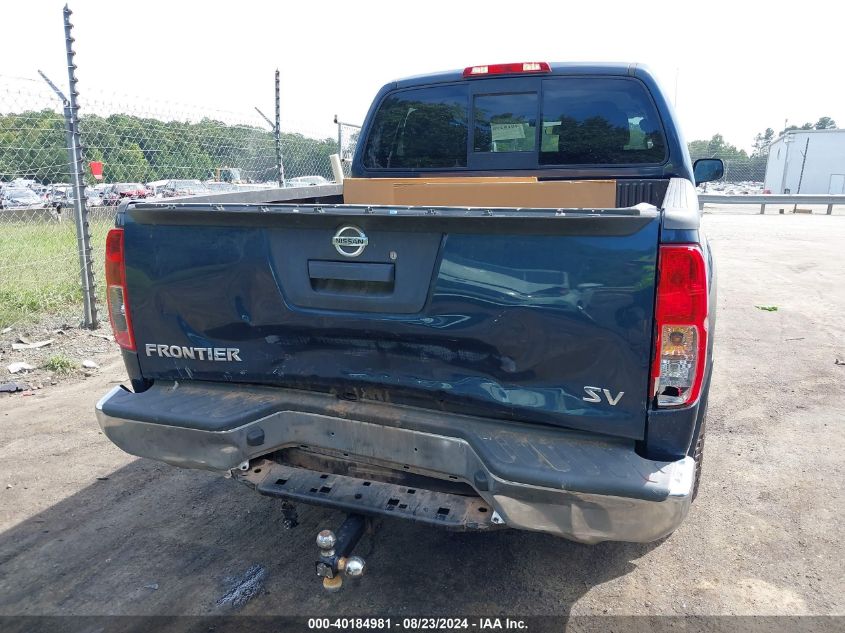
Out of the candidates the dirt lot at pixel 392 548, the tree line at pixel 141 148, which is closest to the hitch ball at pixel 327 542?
the dirt lot at pixel 392 548

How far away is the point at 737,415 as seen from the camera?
468 centimetres

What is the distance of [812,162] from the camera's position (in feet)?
168

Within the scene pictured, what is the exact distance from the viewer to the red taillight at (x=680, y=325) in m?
2.00

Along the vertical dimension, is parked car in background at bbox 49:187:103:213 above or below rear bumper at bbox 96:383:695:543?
above

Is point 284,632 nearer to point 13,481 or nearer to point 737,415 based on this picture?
point 13,481

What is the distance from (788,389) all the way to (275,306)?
15.0ft

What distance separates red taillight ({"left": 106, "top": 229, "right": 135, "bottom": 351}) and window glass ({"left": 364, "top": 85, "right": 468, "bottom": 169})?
246 cm

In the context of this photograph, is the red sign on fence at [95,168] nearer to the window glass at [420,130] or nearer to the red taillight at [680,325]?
the window glass at [420,130]

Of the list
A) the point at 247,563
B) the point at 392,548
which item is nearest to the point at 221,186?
the point at 247,563

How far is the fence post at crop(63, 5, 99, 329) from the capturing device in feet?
18.9

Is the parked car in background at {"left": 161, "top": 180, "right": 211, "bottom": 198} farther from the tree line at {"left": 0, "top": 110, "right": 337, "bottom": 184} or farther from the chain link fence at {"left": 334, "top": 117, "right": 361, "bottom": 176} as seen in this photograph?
the chain link fence at {"left": 334, "top": 117, "right": 361, "bottom": 176}

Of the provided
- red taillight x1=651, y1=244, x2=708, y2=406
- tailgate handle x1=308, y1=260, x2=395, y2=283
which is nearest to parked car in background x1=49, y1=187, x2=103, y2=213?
tailgate handle x1=308, y1=260, x2=395, y2=283

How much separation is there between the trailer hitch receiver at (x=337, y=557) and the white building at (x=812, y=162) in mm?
54560

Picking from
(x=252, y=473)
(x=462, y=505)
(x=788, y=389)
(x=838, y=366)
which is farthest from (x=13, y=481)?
(x=838, y=366)
